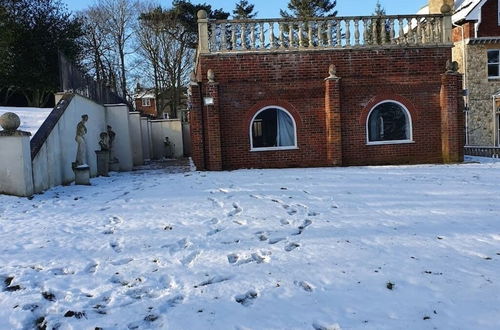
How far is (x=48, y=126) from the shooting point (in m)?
9.80

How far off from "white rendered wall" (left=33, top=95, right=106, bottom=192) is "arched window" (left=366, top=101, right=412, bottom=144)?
8.97m

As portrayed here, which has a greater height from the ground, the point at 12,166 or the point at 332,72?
the point at 332,72

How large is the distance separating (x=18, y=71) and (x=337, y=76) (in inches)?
591

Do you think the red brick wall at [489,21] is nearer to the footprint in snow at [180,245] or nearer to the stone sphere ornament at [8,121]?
the stone sphere ornament at [8,121]

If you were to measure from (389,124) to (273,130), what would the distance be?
388 cm

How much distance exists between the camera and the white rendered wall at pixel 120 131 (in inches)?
641

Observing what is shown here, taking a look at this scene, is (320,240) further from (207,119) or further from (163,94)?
(163,94)

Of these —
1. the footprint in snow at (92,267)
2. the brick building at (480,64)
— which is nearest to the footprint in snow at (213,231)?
the footprint in snow at (92,267)

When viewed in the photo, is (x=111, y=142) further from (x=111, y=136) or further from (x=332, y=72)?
(x=332, y=72)

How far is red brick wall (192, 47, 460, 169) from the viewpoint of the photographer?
1350 centimetres

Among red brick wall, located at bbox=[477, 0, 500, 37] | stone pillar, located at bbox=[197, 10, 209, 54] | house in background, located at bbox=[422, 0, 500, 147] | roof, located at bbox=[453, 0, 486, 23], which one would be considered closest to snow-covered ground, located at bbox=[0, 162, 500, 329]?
stone pillar, located at bbox=[197, 10, 209, 54]

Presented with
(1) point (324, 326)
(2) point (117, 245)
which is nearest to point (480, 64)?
(2) point (117, 245)

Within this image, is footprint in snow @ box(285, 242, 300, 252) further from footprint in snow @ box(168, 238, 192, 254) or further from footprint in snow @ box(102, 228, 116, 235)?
footprint in snow @ box(102, 228, 116, 235)

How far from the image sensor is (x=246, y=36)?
13.4 metres
